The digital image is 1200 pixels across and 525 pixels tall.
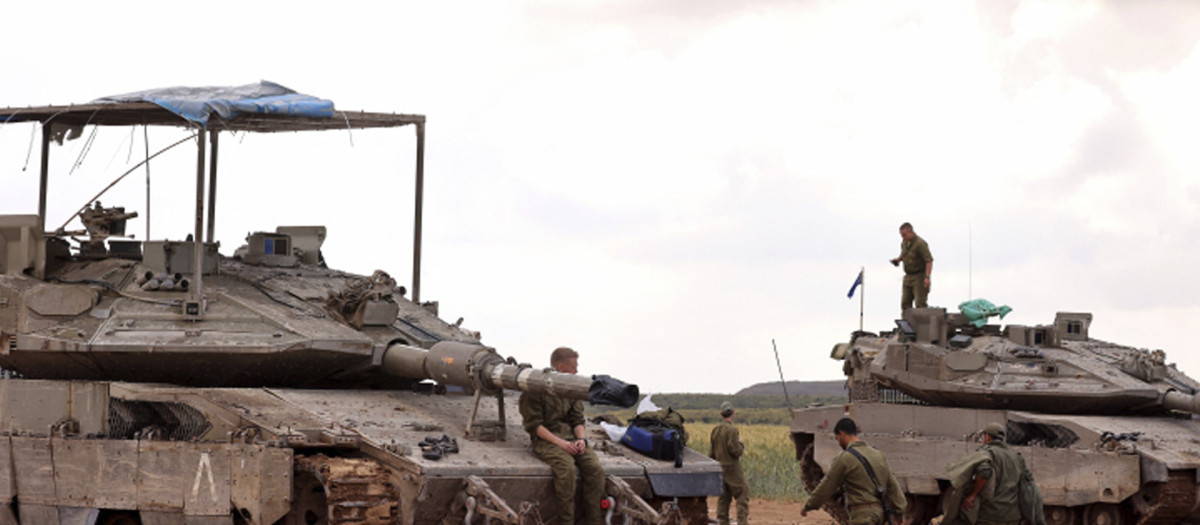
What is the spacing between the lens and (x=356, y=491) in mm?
12469

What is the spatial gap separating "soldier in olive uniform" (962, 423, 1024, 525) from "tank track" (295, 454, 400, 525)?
466cm

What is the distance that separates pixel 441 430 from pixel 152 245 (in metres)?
3.85

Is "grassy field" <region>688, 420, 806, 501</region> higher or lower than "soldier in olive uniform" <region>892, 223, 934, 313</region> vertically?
lower

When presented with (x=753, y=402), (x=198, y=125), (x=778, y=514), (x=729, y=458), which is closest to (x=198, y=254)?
(x=198, y=125)

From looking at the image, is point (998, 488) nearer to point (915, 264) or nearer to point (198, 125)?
point (198, 125)

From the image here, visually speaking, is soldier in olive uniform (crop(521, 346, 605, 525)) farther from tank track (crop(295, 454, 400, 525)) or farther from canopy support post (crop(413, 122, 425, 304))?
canopy support post (crop(413, 122, 425, 304))

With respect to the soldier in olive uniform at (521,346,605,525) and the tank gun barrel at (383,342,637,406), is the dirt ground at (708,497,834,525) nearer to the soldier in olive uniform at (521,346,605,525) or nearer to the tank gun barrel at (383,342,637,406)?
the tank gun barrel at (383,342,637,406)

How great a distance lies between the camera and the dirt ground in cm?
2298

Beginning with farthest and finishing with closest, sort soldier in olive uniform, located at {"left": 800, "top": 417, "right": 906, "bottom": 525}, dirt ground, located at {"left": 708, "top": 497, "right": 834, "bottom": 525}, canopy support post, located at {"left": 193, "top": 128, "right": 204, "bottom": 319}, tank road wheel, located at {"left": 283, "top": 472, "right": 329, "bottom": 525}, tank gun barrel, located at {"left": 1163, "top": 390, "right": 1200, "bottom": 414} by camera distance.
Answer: dirt ground, located at {"left": 708, "top": 497, "right": 834, "bottom": 525}, tank gun barrel, located at {"left": 1163, "top": 390, "right": 1200, "bottom": 414}, canopy support post, located at {"left": 193, "top": 128, "right": 204, "bottom": 319}, tank road wheel, located at {"left": 283, "top": 472, "right": 329, "bottom": 525}, soldier in olive uniform, located at {"left": 800, "top": 417, "right": 906, "bottom": 525}

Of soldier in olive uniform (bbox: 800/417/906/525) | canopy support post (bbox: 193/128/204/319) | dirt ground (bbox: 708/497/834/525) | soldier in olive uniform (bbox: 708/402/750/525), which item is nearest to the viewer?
soldier in olive uniform (bbox: 800/417/906/525)

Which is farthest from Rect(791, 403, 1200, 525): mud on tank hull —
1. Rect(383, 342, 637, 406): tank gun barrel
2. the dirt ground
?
Rect(383, 342, 637, 406): tank gun barrel

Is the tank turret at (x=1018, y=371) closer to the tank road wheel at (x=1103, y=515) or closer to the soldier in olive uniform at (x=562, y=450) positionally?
the tank road wheel at (x=1103, y=515)

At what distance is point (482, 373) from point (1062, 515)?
8.33 metres

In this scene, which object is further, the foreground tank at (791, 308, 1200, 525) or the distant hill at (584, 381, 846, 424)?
the distant hill at (584, 381, 846, 424)
